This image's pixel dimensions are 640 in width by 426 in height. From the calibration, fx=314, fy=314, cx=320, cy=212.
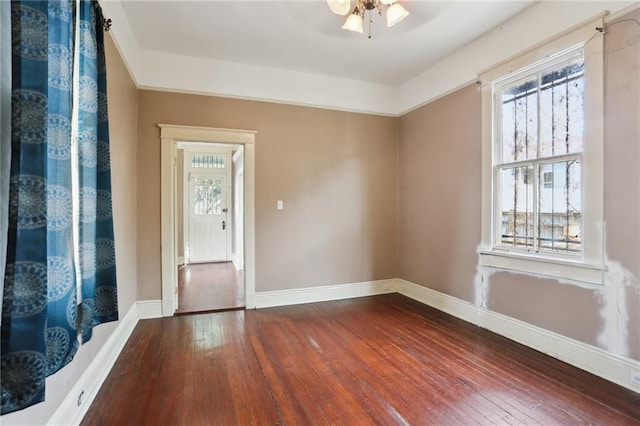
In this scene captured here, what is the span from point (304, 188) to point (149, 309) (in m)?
2.31

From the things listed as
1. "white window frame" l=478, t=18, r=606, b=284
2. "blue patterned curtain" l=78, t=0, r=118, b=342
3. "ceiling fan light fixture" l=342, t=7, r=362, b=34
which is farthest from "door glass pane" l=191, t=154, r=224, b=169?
"white window frame" l=478, t=18, r=606, b=284

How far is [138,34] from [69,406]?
3.23 m

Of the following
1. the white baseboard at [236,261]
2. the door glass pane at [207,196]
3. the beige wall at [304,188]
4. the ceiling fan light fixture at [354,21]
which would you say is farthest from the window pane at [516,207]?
the door glass pane at [207,196]

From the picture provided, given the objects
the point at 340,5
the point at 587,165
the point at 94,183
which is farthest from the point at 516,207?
the point at 94,183

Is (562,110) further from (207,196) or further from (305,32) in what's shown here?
(207,196)

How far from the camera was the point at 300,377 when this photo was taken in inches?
90.7

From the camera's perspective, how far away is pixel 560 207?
2615mm

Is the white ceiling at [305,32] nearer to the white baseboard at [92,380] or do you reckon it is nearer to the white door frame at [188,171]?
the white baseboard at [92,380]

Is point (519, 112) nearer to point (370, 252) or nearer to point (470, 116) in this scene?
point (470, 116)

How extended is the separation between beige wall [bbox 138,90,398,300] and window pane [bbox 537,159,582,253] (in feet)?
6.75

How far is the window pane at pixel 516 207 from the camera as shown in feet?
9.48

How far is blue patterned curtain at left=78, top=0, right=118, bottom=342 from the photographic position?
5.82 ft

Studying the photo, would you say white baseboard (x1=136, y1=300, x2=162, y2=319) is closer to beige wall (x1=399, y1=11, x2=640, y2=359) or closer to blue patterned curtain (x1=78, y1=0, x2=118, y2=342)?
blue patterned curtain (x1=78, y1=0, x2=118, y2=342)

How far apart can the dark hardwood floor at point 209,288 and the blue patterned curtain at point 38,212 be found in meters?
2.33
